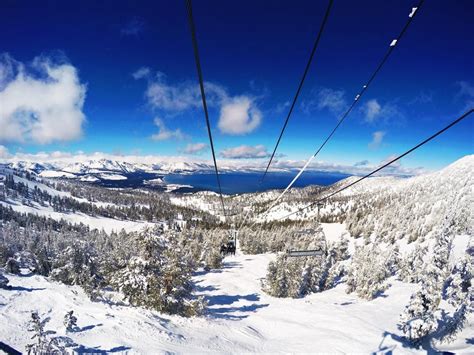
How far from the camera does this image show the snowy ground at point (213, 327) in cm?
1541

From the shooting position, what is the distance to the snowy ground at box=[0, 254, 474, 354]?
1541 cm

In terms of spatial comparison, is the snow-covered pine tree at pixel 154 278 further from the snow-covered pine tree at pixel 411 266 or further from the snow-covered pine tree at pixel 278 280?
the snow-covered pine tree at pixel 411 266

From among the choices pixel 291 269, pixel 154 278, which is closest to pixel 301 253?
pixel 154 278

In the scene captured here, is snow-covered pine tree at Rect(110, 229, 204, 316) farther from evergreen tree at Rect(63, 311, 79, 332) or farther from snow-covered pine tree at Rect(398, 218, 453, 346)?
snow-covered pine tree at Rect(398, 218, 453, 346)

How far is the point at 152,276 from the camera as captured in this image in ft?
67.4

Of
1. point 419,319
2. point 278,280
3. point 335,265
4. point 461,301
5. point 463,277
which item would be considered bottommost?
point 335,265

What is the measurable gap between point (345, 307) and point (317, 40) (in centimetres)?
4478

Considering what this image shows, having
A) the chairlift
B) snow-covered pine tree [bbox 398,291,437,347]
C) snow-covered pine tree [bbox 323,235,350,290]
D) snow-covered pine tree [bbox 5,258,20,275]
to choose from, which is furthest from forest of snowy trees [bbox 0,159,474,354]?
the chairlift

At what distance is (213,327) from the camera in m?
21.5

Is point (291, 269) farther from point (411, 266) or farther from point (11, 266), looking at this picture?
point (11, 266)

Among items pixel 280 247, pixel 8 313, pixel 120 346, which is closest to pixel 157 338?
pixel 120 346

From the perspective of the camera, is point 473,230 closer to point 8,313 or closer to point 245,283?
point 245,283

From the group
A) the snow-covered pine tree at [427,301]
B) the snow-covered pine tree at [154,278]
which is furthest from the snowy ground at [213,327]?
the snow-covered pine tree at [427,301]

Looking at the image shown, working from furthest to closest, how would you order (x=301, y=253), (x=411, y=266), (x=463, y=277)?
1. (x=411, y=266)
2. (x=463, y=277)
3. (x=301, y=253)
